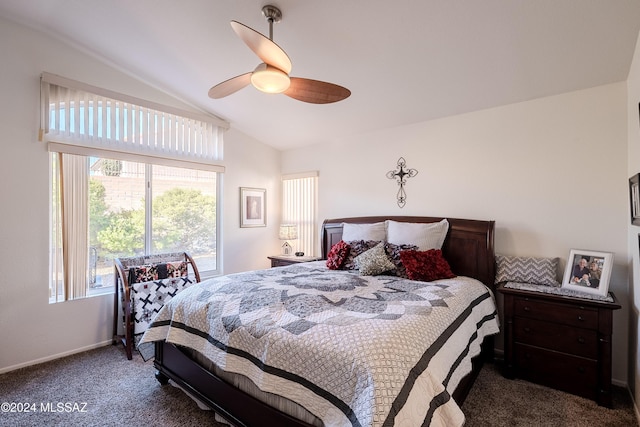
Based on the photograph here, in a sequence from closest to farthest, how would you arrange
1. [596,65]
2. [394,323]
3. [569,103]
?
1. [394,323]
2. [596,65]
3. [569,103]

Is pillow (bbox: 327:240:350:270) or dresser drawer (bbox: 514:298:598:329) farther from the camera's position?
pillow (bbox: 327:240:350:270)

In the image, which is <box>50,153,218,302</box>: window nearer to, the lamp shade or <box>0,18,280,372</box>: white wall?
<box>0,18,280,372</box>: white wall

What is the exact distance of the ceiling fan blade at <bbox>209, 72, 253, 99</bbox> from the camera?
6.91ft

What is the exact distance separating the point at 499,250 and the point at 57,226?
4331 mm

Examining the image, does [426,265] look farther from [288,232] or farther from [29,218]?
[29,218]

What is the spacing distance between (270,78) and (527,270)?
268 cm

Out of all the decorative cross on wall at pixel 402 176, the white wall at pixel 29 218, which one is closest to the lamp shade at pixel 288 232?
the decorative cross on wall at pixel 402 176

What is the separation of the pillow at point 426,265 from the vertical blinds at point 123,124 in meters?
2.89

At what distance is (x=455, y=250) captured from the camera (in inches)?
116

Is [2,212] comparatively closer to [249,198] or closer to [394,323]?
[249,198]

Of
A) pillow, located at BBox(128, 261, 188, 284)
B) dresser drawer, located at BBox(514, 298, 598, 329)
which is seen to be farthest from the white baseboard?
dresser drawer, located at BBox(514, 298, 598, 329)

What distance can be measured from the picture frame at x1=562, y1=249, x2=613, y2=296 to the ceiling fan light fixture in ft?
8.75

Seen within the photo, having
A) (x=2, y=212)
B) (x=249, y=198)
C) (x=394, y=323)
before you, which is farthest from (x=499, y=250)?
(x=2, y=212)

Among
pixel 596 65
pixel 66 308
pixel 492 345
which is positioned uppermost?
pixel 596 65
